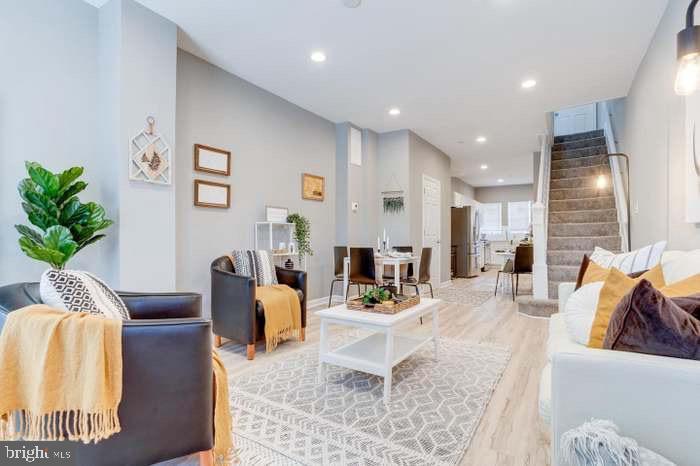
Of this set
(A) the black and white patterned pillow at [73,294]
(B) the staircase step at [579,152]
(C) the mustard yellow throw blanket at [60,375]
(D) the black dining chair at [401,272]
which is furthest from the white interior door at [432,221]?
(C) the mustard yellow throw blanket at [60,375]

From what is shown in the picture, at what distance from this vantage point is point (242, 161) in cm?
395

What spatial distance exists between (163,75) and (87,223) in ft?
4.48

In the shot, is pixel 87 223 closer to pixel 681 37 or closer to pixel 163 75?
pixel 163 75

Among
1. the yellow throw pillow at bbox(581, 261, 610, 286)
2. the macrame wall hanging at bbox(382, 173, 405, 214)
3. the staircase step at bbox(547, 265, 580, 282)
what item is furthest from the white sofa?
the macrame wall hanging at bbox(382, 173, 405, 214)

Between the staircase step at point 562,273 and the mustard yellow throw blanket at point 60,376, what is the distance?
5023mm

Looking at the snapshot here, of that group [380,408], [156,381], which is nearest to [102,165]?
[156,381]

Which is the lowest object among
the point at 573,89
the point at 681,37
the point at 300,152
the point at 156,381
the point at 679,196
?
the point at 156,381

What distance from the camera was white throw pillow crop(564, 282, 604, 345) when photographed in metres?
1.43

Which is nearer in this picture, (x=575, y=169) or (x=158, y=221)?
(x=158, y=221)

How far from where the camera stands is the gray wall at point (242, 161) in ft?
11.1

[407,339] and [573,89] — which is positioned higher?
[573,89]

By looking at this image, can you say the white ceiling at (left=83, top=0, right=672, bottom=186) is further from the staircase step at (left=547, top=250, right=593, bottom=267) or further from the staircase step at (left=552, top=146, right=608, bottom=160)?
the staircase step at (left=547, top=250, right=593, bottom=267)

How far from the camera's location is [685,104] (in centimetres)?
224

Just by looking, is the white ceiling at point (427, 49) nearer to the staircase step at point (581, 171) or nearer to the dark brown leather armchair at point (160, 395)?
the staircase step at point (581, 171)
